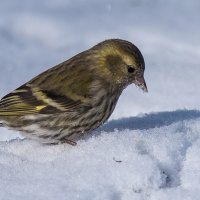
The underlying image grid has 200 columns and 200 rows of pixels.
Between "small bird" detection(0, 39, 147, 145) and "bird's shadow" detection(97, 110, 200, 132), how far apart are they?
0.53ft

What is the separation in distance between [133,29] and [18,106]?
340 cm

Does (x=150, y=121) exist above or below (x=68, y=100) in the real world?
below

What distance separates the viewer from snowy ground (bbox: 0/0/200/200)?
191 inches

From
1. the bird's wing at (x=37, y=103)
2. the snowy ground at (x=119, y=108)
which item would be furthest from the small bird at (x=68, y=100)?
the snowy ground at (x=119, y=108)

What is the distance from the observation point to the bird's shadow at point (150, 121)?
5.98 m

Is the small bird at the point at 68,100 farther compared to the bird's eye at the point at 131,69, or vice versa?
the bird's eye at the point at 131,69

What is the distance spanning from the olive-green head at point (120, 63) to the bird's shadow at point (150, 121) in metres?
0.23

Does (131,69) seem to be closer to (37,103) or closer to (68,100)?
(68,100)

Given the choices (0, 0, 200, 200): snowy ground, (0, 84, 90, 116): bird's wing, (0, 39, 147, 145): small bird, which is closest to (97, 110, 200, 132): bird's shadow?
(0, 0, 200, 200): snowy ground

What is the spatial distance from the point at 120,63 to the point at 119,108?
1.23 metres

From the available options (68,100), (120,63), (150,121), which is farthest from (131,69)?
(68,100)

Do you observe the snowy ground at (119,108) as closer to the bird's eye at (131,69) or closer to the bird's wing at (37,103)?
the bird's wing at (37,103)

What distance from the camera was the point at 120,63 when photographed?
6.06 metres

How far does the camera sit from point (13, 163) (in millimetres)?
5227
